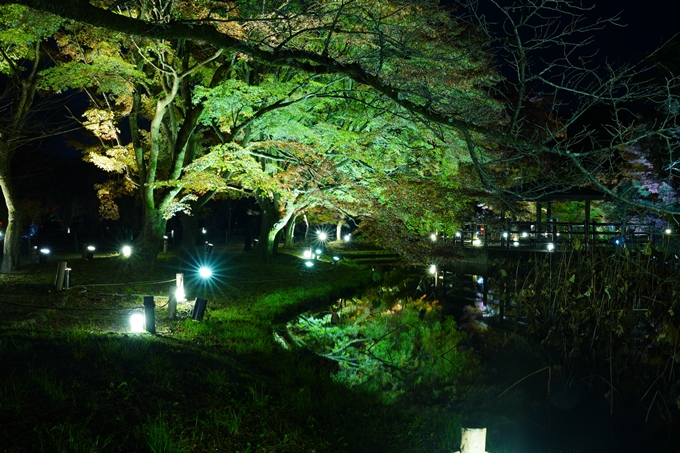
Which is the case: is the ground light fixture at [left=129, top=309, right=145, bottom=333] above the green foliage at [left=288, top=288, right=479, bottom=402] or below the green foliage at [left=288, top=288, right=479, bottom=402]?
above

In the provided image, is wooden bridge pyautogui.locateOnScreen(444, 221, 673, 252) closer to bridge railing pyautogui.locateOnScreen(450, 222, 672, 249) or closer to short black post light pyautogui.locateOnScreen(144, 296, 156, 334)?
bridge railing pyautogui.locateOnScreen(450, 222, 672, 249)

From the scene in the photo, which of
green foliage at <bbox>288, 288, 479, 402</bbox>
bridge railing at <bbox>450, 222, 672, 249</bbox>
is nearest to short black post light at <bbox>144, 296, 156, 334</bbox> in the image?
green foliage at <bbox>288, 288, 479, 402</bbox>

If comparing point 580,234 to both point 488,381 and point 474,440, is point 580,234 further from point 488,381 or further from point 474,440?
point 474,440

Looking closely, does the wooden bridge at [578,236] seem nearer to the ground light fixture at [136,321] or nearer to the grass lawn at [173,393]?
the grass lawn at [173,393]

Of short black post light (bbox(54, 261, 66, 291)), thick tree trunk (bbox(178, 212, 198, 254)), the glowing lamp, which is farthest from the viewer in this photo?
thick tree trunk (bbox(178, 212, 198, 254))

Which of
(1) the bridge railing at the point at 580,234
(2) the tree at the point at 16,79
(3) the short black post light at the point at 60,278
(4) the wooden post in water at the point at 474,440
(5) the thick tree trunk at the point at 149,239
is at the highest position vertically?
(2) the tree at the point at 16,79

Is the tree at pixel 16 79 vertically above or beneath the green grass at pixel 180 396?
above

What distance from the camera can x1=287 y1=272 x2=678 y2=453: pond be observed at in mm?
7660

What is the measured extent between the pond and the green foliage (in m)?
0.02

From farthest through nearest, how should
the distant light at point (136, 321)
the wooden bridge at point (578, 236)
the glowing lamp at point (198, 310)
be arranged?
the wooden bridge at point (578, 236)
the glowing lamp at point (198, 310)
the distant light at point (136, 321)

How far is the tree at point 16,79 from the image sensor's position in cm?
1133

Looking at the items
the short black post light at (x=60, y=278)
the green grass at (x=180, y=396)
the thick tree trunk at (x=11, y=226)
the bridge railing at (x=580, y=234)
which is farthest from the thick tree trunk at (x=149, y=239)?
the bridge railing at (x=580, y=234)

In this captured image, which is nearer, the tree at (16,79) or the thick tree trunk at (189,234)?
the tree at (16,79)

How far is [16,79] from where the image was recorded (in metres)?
13.8
